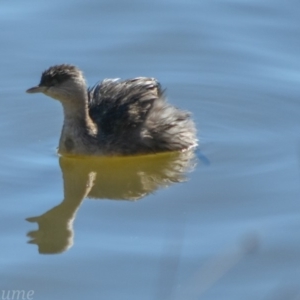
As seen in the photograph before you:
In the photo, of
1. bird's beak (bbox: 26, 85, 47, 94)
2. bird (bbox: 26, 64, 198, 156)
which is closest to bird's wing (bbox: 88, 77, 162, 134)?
bird (bbox: 26, 64, 198, 156)

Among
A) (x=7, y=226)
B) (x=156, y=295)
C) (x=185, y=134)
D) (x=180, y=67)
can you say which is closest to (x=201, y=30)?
(x=180, y=67)

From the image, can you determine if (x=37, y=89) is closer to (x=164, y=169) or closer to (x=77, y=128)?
(x=77, y=128)

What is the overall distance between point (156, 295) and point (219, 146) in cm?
297

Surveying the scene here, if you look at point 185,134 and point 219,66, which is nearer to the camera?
point 185,134

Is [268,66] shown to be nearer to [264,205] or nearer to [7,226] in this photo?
[264,205]

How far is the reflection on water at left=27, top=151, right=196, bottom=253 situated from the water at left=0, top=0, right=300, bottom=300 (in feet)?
0.06

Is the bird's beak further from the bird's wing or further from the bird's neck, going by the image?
the bird's wing

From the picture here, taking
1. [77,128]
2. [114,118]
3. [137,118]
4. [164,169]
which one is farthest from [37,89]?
[164,169]

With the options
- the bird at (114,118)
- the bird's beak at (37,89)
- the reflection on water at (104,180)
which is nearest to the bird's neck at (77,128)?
the bird at (114,118)

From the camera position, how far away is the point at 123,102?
11.1 metres

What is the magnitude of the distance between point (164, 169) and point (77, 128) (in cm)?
88

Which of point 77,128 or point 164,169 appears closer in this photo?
point 164,169

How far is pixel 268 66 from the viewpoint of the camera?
40.4 ft

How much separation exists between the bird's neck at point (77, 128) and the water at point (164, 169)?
147mm
